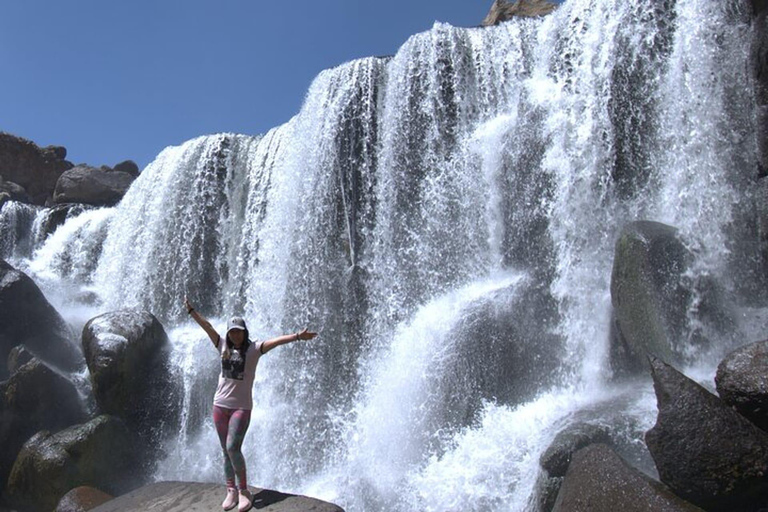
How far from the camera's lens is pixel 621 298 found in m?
8.99

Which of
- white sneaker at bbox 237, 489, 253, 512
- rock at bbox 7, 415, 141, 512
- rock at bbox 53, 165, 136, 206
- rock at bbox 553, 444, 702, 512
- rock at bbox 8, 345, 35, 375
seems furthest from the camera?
rock at bbox 53, 165, 136, 206

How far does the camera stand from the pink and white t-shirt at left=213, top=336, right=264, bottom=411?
6.08 meters

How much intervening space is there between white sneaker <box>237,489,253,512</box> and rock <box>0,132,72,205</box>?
2780 cm

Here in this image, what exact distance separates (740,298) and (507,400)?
348 centimetres

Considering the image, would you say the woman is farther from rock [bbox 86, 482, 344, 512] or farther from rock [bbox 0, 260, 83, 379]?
rock [bbox 0, 260, 83, 379]

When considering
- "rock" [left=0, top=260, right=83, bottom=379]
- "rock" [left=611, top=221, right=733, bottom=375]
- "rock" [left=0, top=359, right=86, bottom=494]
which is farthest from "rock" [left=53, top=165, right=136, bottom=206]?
"rock" [left=611, top=221, right=733, bottom=375]

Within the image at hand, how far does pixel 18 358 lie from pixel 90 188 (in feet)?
41.8

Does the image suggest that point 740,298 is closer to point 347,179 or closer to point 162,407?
point 347,179

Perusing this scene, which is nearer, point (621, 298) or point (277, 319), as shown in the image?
point (621, 298)

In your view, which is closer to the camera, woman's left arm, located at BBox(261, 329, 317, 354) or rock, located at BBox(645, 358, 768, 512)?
rock, located at BBox(645, 358, 768, 512)

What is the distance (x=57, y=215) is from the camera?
75.4 ft

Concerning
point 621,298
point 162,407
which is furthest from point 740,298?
point 162,407

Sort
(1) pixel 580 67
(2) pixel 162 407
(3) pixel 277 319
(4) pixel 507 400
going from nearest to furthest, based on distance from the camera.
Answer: (4) pixel 507 400, (1) pixel 580 67, (2) pixel 162 407, (3) pixel 277 319

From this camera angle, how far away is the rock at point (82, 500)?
9.17m
